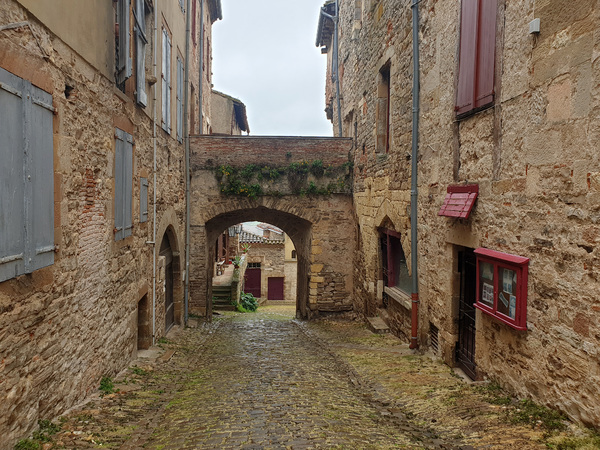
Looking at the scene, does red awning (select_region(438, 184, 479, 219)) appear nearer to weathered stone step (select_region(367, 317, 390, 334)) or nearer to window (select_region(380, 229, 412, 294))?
window (select_region(380, 229, 412, 294))

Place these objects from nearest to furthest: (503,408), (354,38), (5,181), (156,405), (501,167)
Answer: (5,181)
(503,408)
(501,167)
(156,405)
(354,38)

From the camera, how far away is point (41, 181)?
356cm

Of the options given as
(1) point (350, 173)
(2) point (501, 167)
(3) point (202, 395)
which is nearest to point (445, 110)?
(2) point (501, 167)

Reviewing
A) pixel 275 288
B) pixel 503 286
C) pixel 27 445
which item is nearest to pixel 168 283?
pixel 27 445

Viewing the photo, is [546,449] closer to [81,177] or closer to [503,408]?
[503,408]

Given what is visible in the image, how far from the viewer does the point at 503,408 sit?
407cm

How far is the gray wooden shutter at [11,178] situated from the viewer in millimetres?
2982

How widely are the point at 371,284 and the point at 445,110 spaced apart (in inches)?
188

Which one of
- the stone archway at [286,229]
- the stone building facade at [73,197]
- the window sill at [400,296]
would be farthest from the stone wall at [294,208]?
the stone building facade at [73,197]

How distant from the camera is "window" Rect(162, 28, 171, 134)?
320 inches

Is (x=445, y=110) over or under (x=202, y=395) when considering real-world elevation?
over

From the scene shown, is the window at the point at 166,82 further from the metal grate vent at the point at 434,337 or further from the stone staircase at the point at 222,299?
the stone staircase at the point at 222,299

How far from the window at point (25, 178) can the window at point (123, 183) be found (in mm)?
1855

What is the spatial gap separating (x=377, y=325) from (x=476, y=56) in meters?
5.47
